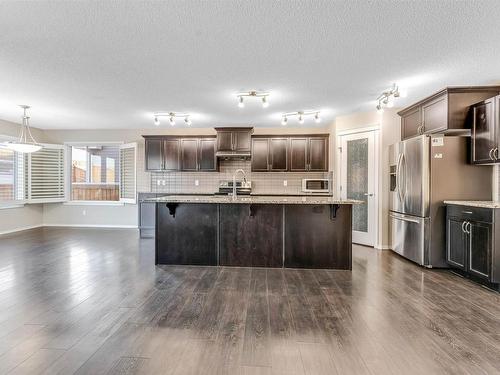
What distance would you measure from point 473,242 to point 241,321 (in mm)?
2871

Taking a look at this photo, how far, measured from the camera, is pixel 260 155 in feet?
20.8

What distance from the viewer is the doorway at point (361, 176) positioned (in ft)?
16.5

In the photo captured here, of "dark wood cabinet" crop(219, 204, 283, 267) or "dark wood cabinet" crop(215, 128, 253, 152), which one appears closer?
"dark wood cabinet" crop(219, 204, 283, 267)

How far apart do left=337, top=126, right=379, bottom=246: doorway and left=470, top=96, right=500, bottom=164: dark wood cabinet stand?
5.05ft

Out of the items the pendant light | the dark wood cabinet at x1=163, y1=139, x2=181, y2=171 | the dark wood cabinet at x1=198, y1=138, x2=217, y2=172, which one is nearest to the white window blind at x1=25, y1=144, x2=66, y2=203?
the pendant light

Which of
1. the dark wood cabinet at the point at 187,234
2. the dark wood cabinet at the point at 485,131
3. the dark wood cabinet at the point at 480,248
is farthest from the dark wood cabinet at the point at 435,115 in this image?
the dark wood cabinet at the point at 187,234

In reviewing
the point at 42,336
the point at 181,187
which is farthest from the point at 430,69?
the point at 181,187

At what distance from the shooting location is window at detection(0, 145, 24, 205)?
19.6 ft

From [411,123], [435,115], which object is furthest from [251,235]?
[411,123]

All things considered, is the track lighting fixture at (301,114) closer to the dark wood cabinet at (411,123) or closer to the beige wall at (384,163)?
Answer: the beige wall at (384,163)

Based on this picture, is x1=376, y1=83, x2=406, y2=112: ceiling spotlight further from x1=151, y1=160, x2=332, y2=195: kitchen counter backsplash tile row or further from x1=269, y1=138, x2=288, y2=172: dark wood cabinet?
x1=151, y1=160, x2=332, y2=195: kitchen counter backsplash tile row

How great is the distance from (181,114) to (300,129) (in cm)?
284

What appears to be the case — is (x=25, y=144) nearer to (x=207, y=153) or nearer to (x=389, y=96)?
(x=207, y=153)

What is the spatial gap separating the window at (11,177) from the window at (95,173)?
3.58 ft
